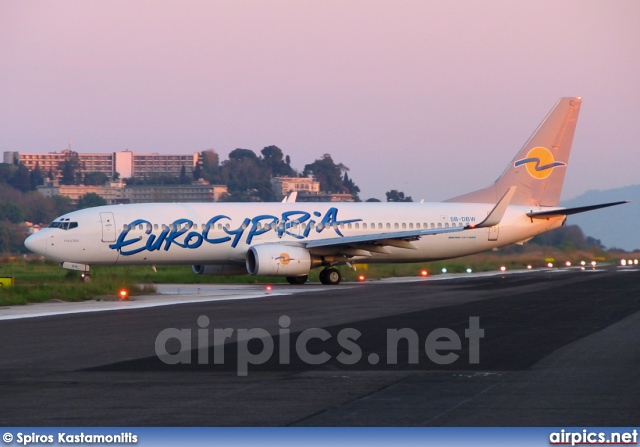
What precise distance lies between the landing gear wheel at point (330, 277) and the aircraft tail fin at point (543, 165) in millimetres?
8013

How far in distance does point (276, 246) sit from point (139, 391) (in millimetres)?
25566

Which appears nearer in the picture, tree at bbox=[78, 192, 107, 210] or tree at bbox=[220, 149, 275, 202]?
tree at bbox=[78, 192, 107, 210]

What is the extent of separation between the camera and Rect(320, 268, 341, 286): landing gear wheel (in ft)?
125

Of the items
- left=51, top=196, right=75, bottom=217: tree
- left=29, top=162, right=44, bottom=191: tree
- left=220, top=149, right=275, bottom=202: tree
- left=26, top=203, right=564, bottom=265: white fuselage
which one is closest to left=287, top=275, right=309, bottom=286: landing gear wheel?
left=26, top=203, right=564, bottom=265: white fuselage

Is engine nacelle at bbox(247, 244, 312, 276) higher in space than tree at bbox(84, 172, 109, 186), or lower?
lower

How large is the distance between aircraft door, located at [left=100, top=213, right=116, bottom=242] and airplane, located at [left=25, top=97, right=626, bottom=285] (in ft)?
0.11

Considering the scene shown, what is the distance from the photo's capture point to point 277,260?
3556cm

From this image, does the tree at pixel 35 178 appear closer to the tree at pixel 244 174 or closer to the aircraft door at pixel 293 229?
the tree at pixel 244 174

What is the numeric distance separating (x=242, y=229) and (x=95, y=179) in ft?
366

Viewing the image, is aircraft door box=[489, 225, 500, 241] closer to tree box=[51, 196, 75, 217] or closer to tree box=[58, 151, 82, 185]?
tree box=[51, 196, 75, 217]

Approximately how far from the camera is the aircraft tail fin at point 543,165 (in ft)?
143

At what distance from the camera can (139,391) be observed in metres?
10.8

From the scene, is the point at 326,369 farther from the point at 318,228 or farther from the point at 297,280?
the point at 318,228

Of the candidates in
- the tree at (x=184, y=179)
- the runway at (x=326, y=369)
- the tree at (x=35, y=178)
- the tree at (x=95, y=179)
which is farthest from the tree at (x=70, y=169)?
the runway at (x=326, y=369)
